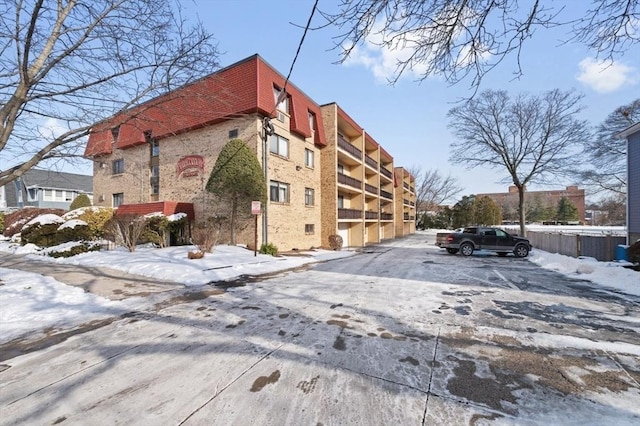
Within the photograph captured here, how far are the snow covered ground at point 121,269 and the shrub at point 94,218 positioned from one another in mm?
2334

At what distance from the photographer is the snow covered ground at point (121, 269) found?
17.0 feet

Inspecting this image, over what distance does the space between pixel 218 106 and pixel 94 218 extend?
10.9 metres

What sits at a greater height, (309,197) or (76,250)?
(309,197)

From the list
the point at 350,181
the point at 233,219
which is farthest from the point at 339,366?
the point at 350,181

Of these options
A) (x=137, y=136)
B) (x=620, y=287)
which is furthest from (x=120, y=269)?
(x=620, y=287)

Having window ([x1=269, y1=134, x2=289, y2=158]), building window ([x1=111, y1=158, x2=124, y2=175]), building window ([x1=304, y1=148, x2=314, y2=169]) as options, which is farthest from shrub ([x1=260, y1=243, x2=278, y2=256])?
building window ([x1=111, y1=158, x2=124, y2=175])

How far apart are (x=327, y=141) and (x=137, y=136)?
542 inches

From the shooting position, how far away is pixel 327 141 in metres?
21.3

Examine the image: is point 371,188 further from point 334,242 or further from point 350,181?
point 334,242

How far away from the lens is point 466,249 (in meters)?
16.7

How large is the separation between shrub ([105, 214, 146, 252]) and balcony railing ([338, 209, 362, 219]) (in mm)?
13170

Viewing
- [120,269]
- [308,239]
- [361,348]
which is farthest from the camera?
[308,239]

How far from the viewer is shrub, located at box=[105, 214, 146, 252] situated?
13.4 m

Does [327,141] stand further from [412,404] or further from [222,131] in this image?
[412,404]
